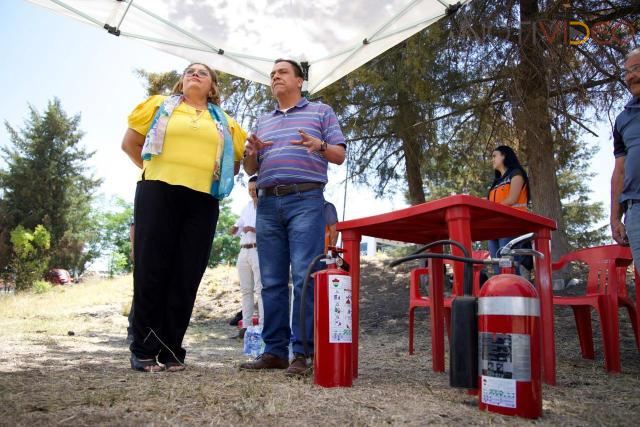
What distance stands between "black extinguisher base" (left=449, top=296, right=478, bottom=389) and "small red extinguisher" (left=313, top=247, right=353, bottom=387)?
0.52 meters

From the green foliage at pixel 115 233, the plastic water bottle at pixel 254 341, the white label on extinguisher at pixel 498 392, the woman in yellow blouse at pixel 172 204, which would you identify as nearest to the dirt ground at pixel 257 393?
the white label on extinguisher at pixel 498 392

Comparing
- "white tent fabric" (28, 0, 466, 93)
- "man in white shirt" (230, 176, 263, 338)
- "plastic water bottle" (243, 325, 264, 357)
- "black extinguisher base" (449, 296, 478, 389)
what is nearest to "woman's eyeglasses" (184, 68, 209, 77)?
"white tent fabric" (28, 0, 466, 93)

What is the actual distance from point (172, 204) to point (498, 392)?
5.92 feet

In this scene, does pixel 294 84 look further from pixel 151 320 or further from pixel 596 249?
pixel 596 249

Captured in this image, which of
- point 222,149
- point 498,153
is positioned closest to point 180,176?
point 222,149

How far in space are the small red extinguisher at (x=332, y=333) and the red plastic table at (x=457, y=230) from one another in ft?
0.78

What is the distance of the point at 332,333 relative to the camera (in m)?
2.10

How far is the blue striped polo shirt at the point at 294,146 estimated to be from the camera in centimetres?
268

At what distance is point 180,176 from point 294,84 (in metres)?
0.82

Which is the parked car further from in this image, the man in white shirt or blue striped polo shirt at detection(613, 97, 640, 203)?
blue striped polo shirt at detection(613, 97, 640, 203)

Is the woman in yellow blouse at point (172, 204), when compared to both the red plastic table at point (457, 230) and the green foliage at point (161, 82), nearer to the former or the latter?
the red plastic table at point (457, 230)

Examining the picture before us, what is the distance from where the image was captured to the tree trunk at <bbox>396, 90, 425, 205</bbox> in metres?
6.60

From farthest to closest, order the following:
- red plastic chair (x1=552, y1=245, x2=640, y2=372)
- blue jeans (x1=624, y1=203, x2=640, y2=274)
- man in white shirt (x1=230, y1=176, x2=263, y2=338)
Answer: man in white shirt (x1=230, y1=176, x2=263, y2=338)
red plastic chair (x1=552, y1=245, x2=640, y2=372)
blue jeans (x1=624, y1=203, x2=640, y2=274)

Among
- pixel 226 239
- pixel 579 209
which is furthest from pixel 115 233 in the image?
pixel 579 209
